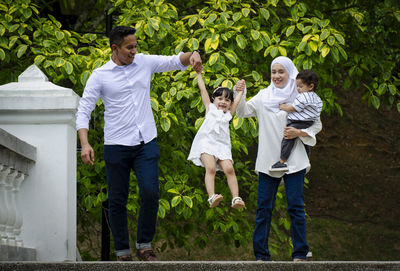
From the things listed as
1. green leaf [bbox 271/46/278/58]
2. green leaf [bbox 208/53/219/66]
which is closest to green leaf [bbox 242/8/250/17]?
green leaf [bbox 271/46/278/58]

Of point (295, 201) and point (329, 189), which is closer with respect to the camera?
point (295, 201)

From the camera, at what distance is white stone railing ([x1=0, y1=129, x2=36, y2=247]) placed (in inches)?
183

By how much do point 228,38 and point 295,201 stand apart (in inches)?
114

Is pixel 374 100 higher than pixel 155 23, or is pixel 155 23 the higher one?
pixel 155 23

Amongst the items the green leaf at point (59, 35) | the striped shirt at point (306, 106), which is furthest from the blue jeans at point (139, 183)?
the green leaf at point (59, 35)

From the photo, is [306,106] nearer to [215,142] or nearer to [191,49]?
[215,142]

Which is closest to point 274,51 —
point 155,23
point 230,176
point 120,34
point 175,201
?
point 155,23

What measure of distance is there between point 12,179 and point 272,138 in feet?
6.28

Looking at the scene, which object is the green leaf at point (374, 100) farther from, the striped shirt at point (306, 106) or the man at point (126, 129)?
the man at point (126, 129)

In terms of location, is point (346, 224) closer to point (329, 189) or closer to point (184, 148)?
point (329, 189)

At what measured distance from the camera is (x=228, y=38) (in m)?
7.20

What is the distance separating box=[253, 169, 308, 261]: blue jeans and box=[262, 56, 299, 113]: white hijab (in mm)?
526

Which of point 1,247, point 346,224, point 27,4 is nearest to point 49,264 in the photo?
point 1,247

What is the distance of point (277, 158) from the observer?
4879 millimetres
